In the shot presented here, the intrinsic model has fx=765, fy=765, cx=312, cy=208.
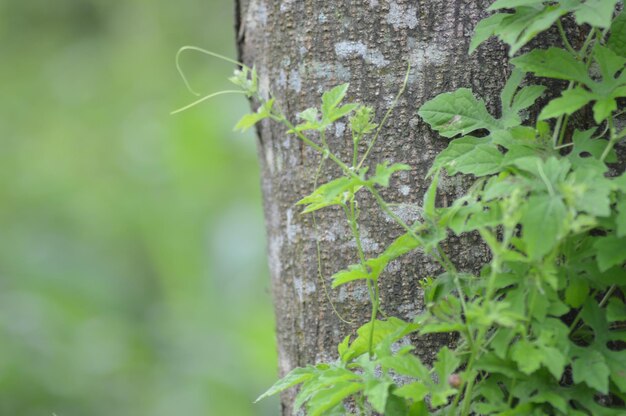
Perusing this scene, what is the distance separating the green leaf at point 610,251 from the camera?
1.28 m

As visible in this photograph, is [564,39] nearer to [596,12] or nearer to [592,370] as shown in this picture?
[596,12]

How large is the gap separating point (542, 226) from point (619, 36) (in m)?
0.52

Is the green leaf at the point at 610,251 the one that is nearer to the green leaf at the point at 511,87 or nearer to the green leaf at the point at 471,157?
the green leaf at the point at 471,157

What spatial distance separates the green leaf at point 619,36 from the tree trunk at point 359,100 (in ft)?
0.82

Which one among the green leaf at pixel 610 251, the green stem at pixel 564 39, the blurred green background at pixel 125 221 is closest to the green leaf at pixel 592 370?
the green leaf at pixel 610 251

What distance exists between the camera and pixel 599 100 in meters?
1.37

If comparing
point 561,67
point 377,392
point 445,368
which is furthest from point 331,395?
point 561,67

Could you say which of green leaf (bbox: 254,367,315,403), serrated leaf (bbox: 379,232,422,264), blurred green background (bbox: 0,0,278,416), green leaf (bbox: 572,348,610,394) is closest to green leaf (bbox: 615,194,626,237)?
green leaf (bbox: 572,348,610,394)

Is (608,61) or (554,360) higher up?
(608,61)

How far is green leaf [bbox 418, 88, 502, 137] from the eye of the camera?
158 centimetres

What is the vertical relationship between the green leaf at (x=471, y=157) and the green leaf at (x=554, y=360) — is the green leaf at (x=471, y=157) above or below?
above

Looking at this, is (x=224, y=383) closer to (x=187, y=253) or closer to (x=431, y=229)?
(x=187, y=253)

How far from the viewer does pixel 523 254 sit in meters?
1.33

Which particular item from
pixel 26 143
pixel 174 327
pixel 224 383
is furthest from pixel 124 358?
pixel 26 143
